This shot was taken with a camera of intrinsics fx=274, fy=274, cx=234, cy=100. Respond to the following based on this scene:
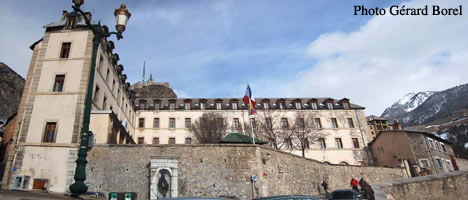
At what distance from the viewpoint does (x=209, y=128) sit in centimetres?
4056

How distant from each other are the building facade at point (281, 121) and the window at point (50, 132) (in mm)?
20718

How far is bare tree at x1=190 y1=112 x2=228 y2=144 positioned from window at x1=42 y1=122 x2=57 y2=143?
69.6 feet

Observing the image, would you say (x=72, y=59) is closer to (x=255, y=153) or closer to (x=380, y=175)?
(x=255, y=153)

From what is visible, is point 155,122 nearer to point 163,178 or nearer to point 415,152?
point 163,178

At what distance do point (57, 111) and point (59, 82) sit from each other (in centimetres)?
267

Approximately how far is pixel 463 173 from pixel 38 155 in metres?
32.4

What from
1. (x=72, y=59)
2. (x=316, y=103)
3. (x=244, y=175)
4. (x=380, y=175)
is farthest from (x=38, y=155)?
(x=316, y=103)

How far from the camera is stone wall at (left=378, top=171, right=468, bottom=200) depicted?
20297 millimetres

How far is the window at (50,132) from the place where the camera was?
19156 millimetres

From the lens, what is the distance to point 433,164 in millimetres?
32344

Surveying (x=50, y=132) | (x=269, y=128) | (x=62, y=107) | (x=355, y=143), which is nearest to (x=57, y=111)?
(x=62, y=107)

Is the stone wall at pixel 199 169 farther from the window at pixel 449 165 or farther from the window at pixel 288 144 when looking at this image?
the window at pixel 449 165

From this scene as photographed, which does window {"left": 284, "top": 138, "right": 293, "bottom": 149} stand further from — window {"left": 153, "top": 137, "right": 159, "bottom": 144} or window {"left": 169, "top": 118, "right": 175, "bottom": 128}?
window {"left": 153, "top": 137, "right": 159, "bottom": 144}

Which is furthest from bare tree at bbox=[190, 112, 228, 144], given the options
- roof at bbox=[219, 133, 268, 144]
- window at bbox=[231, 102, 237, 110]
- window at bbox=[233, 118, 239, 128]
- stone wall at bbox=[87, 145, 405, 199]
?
stone wall at bbox=[87, 145, 405, 199]
